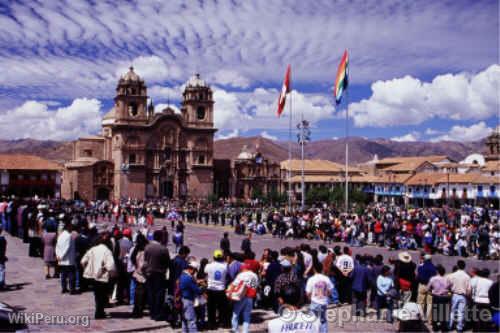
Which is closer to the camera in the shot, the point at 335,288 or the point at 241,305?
the point at 241,305

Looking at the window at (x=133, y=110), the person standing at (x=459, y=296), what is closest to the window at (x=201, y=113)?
the window at (x=133, y=110)

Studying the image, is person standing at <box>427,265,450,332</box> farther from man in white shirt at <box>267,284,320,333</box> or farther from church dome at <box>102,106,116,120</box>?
church dome at <box>102,106,116,120</box>

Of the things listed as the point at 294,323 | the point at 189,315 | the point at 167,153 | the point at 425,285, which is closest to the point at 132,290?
the point at 189,315

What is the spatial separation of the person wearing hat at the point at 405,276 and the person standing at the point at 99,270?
557 cm

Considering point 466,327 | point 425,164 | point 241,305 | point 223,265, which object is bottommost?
point 466,327

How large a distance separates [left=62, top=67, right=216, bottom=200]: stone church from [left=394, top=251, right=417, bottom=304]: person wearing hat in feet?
171

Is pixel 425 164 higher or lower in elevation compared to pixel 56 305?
higher

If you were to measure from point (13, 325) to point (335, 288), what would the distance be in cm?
663

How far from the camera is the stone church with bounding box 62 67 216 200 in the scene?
198 feet

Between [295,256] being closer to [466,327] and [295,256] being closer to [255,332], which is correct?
[255,332]

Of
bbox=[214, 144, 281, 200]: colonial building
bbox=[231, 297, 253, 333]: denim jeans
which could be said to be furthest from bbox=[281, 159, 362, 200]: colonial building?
bbox=[231, 297, 253, 333]: denim jeans

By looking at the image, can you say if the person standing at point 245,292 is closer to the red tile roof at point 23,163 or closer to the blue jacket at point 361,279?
the blue jacket at point 361,279

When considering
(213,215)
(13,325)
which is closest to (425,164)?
(213,215)

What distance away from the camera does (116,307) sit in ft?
33.3
